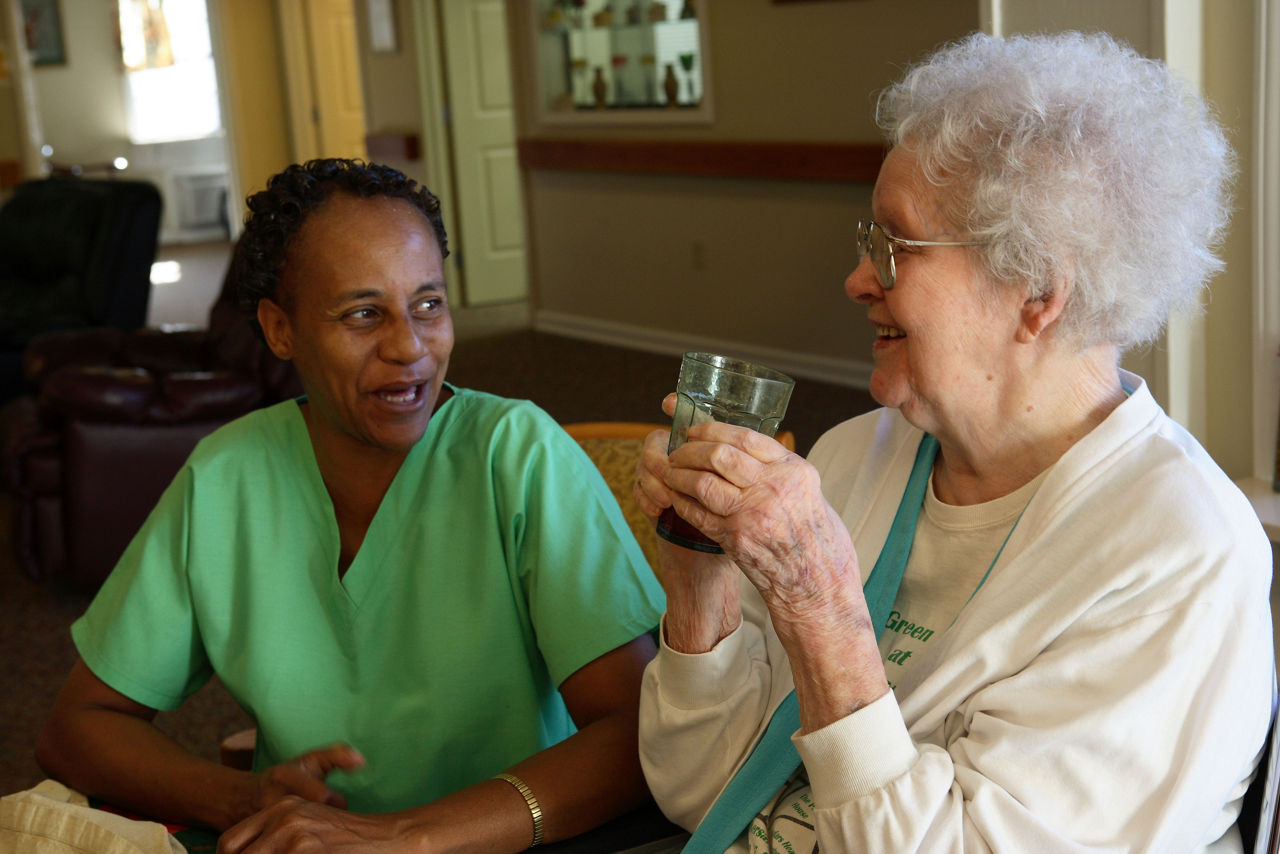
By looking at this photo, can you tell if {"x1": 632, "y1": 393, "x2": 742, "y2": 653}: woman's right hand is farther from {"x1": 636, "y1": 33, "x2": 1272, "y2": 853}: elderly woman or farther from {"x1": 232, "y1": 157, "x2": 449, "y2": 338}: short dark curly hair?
{"x1": 232, "y1": 157, "x2": 449, "y2": 338}: short dark curly hair

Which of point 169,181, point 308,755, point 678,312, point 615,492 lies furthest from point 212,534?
point 169,181

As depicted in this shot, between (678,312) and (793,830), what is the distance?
5.43m

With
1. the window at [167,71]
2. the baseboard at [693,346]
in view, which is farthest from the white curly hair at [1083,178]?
the window at [167,71]

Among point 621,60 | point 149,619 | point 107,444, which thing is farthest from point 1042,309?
point 621,60

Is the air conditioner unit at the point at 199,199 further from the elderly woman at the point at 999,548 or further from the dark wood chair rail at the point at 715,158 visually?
the elderly woman at the point at 999,548

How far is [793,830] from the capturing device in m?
1.19

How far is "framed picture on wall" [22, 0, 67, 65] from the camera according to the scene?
38.2 feet

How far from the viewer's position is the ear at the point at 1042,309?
1136mm

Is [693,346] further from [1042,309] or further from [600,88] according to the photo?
[1042,309]

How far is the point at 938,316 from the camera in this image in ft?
3.83

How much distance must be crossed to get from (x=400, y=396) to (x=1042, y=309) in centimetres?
74

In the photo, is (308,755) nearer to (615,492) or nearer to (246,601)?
(246,601)

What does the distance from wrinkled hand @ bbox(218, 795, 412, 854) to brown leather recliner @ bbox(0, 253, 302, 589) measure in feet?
8.56

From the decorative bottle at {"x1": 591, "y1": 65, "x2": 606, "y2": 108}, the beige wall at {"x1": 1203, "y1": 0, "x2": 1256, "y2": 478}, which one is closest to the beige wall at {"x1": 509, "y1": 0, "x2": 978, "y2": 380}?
the decorative bottle at {"x1": 591, "y1": 65, "x2": 606, "y2": 108}
